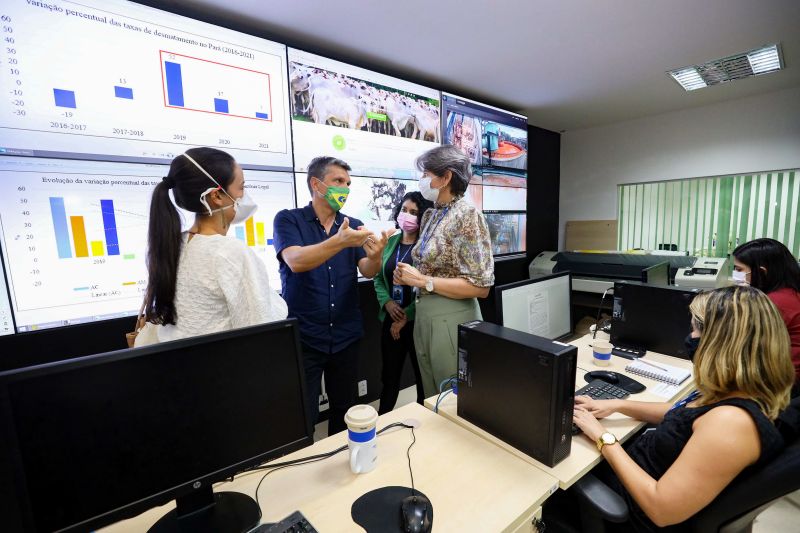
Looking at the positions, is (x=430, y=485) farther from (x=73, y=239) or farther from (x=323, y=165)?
(x=73, y=239)

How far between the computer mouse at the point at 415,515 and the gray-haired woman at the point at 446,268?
0.87m

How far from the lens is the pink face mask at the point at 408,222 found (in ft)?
6.84

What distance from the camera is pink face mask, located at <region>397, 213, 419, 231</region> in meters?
2.09

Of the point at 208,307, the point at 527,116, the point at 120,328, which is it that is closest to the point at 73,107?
the point at 120,328

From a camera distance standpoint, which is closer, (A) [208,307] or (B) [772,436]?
(B) [772,436]

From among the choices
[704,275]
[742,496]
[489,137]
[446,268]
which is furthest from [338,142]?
[704,275]

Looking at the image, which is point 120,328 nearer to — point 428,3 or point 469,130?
point 428,3

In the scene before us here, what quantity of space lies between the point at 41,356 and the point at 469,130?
3.49 metres

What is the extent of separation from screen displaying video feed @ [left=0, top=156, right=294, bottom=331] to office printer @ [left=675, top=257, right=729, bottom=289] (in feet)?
13.3

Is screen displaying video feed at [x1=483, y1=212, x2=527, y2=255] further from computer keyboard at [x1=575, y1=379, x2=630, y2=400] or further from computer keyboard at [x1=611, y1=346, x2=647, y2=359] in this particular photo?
computer keyboard at [x1=575, y1=379, x2=630, y2=400]

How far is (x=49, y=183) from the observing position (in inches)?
67.2

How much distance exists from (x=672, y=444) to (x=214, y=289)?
134 centimetres

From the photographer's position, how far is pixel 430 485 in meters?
0.99

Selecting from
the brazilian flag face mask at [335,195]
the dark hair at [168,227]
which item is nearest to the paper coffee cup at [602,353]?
the brazilian flag face mask at [335,195]
